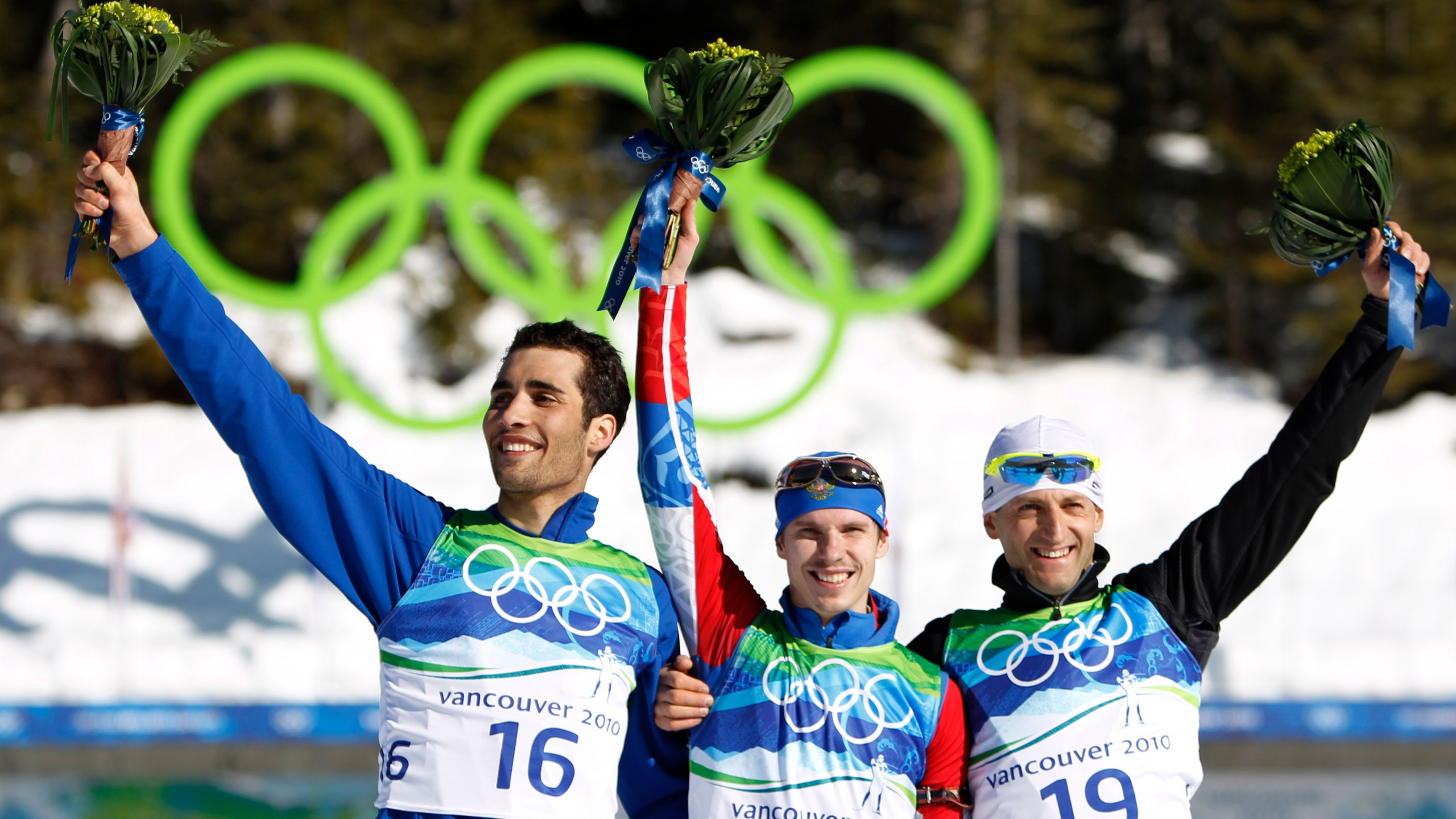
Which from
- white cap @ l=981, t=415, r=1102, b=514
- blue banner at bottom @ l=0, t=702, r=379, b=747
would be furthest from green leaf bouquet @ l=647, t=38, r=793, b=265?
blue banner at bottom @ l=0, t=702, r=379, b=747

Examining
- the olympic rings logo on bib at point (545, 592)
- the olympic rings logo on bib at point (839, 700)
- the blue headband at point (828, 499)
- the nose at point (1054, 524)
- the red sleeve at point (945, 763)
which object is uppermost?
the blue headband at point (828, 499)

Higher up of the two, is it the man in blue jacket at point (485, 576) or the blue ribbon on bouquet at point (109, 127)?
the blue ribbon on bouquet at point (109, 127)

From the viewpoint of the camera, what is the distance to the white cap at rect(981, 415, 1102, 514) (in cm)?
297

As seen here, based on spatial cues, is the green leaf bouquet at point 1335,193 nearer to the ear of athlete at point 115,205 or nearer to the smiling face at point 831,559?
the smiling face at point 831,559

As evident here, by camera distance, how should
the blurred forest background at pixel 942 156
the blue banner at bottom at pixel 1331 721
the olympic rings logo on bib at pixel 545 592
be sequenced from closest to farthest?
1. the olympic rings logo on bib at pixel 545 592
2. the blue banner at bottom at pixel 1331 721
3. the blurred forest background at pixel 942 156

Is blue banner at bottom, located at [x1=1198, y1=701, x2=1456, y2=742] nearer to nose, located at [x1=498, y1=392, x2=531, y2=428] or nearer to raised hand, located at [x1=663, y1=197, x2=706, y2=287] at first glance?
raised hand, located at [x1=663, y1=197, x2=706, y2=287]

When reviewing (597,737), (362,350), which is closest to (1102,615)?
(597,737)

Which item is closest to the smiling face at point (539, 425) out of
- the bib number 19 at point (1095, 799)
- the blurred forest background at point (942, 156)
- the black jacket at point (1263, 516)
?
the black jacket at point (1263, 516)

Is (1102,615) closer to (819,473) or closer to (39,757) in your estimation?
(819,473)

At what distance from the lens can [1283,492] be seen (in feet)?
9.56

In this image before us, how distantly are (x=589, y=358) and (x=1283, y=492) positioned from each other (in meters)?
1.50

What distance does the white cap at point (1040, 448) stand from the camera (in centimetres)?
297

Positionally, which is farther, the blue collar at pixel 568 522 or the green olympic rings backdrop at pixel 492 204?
the green olympic rings backdrop at pixel 492 204

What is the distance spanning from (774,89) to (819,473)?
0.82 meters
